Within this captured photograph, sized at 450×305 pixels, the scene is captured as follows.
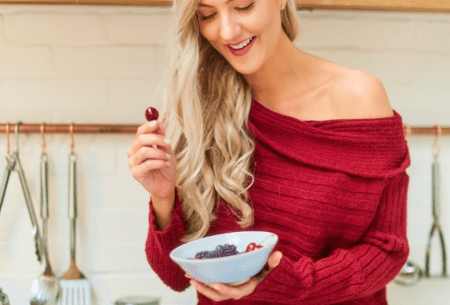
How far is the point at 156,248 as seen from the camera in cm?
108

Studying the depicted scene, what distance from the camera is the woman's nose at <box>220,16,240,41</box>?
95 centimetres

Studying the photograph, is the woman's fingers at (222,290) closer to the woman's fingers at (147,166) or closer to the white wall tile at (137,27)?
the woman's fingers at (147,166)

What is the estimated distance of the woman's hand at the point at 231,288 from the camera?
79 centimetres

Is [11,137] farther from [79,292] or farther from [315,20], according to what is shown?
[315,20]

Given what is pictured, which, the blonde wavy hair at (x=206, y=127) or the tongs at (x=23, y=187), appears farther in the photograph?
the tongs at (x=23, y=187)

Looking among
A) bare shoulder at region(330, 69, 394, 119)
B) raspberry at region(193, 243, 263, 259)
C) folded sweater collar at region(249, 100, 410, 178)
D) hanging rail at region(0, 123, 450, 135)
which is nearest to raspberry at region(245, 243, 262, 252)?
raspberry at region(193, 243, 263, 259)

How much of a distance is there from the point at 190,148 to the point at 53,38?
60cm

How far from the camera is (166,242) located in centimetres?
107

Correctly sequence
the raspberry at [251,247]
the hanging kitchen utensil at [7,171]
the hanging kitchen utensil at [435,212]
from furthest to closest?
the hanging kitchen utensil at [435,212] < the hanging kitchen utensil at [7,171] < the raspberry at [251,247]

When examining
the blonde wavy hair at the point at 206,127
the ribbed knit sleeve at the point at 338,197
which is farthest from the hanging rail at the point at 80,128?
the ribbed knit sleeve at the point at 338,197

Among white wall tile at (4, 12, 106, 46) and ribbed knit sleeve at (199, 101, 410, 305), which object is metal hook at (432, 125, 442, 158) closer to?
ribbed knit sleeve at (199, 101, 410, 305)

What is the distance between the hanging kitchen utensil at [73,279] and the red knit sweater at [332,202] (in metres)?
0.41

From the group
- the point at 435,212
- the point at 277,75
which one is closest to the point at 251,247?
the point at 277,75

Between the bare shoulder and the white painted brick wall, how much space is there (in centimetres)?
36
